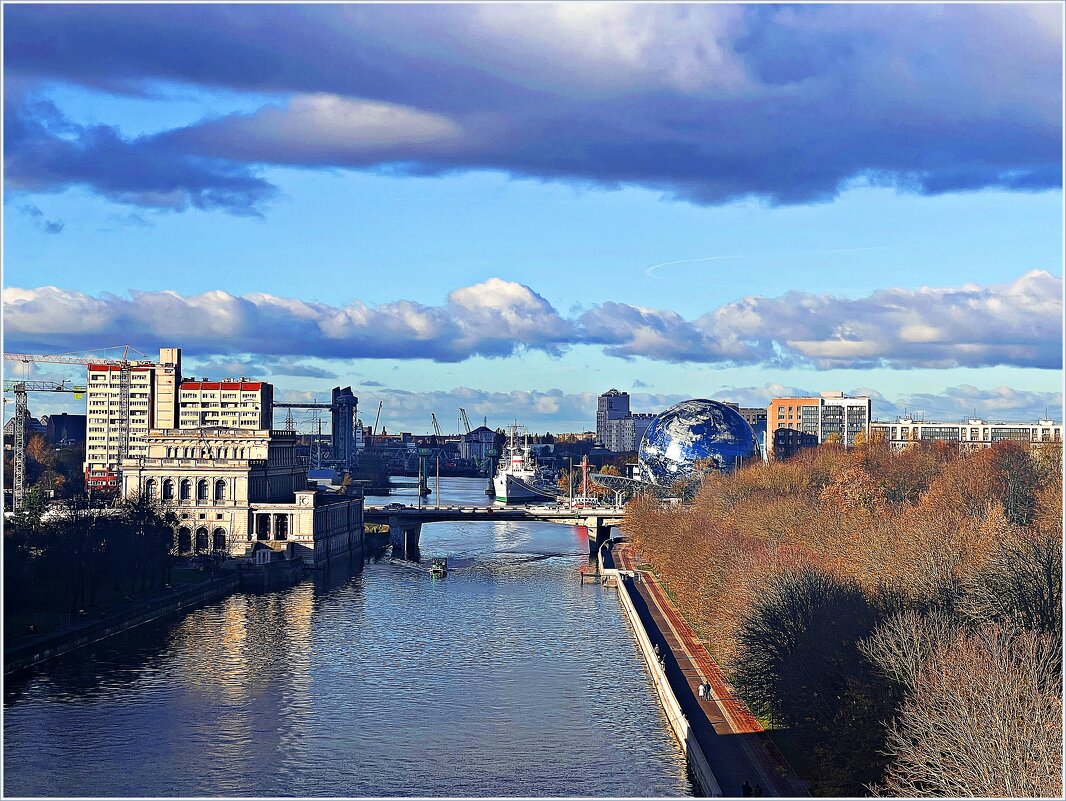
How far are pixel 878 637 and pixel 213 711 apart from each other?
62.9ft

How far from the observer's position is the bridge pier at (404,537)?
88750 millimetres

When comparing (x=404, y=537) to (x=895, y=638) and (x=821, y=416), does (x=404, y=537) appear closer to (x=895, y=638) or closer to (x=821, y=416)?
(x=895, y=638)

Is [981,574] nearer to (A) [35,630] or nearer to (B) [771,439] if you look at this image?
(A) [35,630]

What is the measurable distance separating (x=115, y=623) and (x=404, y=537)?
4182 cm

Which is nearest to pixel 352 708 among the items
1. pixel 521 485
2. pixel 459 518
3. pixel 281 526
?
pixel 281 526

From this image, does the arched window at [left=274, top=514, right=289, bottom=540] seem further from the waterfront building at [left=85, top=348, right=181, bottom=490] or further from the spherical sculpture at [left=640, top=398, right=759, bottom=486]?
the waterfront building at [left=85, top=348, right=181, bottom=490]

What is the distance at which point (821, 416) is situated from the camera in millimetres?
177250

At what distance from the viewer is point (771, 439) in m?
174

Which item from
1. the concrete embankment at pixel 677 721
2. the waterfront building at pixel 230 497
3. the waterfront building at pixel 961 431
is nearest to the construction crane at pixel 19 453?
the waterfront building at pixel 230 497

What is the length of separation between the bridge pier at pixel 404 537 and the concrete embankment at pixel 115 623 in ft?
65.9

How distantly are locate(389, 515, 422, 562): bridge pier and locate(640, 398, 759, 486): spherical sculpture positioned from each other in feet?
94.8

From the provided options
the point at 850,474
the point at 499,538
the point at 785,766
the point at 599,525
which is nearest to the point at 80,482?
the point at 499,538

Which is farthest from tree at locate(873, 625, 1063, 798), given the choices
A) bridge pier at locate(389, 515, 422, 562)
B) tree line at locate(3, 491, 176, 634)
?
bridge pier at locate(389, 515, 422, 562)

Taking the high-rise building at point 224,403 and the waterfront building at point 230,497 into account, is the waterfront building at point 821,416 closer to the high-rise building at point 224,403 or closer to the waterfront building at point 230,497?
the high-rise building at point 224,403
